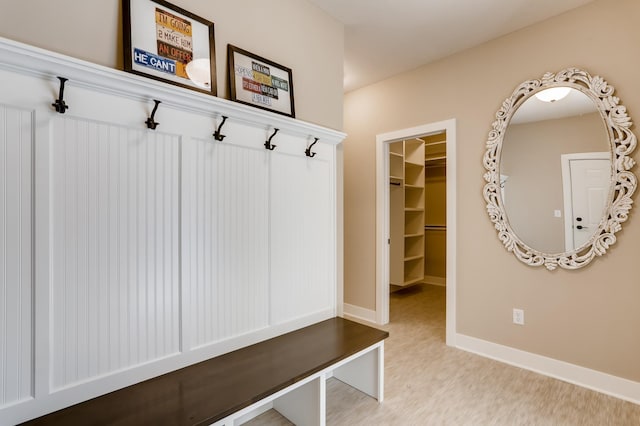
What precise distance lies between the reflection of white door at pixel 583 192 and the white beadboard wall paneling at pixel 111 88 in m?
2.13

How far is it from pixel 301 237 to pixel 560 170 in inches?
76.9

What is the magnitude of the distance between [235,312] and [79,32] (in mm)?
1377

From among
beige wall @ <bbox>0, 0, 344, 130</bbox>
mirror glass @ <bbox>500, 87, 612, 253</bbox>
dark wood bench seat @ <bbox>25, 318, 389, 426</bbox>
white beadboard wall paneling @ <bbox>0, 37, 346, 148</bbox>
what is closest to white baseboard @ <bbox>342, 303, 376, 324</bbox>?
Result: dark wood bench seat @ <bbox>25, 318, 389, 426</bbox>

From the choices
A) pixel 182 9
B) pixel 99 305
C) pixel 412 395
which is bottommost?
pixel 412 395

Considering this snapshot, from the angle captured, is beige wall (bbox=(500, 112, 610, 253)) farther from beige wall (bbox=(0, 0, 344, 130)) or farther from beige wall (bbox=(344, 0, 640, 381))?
beige wall (bbox=(0, 0, 344, 130))

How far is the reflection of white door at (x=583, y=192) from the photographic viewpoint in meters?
2.07

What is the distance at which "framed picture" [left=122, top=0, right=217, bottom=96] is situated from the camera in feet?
4.26

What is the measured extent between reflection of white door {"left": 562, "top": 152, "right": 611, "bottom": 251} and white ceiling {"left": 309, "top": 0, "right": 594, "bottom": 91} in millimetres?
1061

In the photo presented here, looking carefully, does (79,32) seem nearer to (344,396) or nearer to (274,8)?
(274,8)

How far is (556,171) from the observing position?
229cm

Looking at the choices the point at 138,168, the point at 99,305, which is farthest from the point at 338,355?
the point at 138,168

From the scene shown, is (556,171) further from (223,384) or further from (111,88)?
(111,88)

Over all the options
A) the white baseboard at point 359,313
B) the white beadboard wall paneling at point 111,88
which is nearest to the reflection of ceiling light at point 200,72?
the white beadboard wall paneling at point 111,88

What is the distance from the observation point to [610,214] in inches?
79.3
